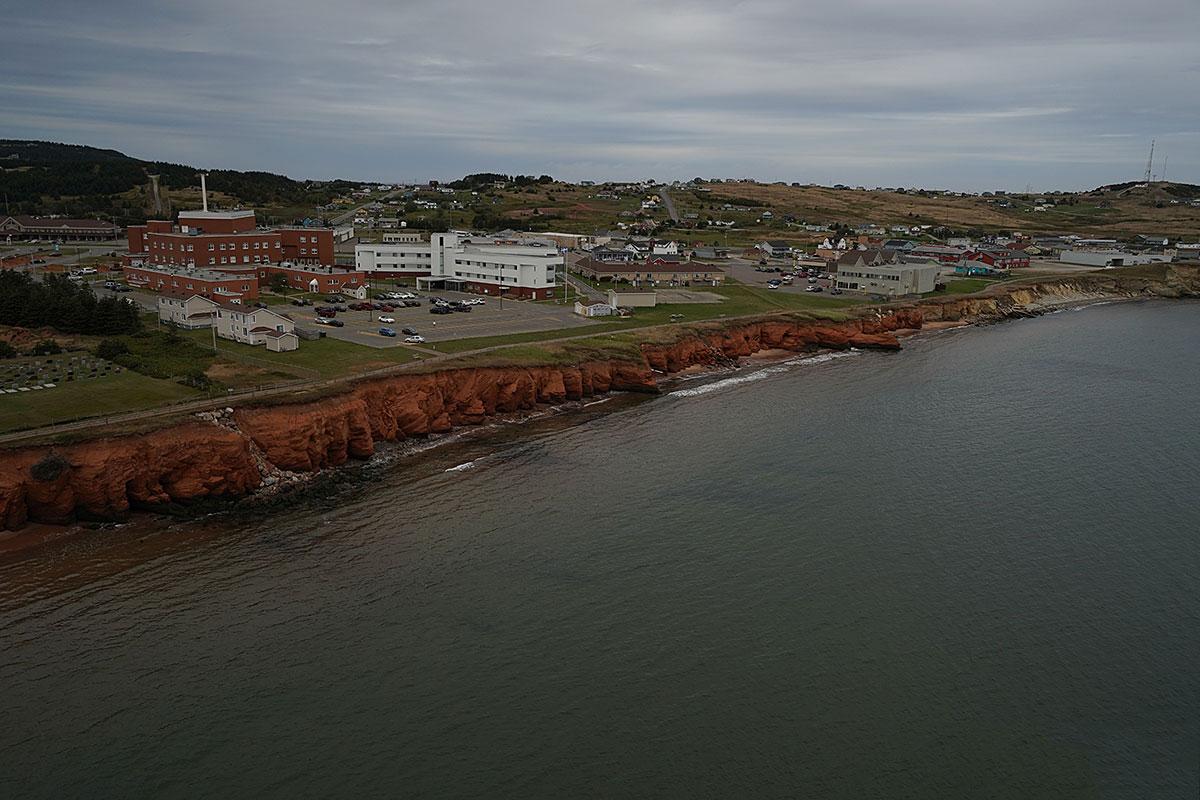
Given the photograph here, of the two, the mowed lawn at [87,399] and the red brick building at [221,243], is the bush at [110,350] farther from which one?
the red brick building at [221,243]

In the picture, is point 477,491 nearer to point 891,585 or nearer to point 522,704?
point 522,704

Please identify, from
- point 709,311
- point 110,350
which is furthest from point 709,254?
point 110,350

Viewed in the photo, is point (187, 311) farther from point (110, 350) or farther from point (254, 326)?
point (110, 350)

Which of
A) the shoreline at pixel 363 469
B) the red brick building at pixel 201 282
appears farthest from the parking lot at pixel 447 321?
the shoreline at pixel 363 469

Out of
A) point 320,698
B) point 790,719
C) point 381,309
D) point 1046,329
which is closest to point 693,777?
point 790,719

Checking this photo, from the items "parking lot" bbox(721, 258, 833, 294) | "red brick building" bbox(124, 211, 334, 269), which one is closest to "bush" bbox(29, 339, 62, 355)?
"red brick building" bbox(124, 211, 334, 269)

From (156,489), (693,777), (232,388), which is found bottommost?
(693,777)
